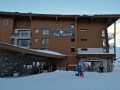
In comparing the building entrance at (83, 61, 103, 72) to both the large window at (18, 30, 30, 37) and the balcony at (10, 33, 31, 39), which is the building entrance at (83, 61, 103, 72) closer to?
the balcony at (10, 33, 31, 39)

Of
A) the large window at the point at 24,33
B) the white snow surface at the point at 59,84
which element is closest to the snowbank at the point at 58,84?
the white snow surface at the point at 59,84

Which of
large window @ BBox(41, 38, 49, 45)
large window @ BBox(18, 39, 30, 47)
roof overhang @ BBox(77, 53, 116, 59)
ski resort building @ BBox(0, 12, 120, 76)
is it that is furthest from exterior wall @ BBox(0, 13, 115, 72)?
roof overhang @ BBox(77, 53, 116, 59)

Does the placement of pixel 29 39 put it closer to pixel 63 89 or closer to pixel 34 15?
pixel 34 15

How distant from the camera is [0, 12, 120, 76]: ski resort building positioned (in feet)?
138

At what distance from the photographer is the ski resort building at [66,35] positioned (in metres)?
41.9

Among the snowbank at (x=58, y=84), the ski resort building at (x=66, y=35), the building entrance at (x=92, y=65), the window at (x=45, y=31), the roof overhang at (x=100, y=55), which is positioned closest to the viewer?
the snowbank at (x=58, y=84)

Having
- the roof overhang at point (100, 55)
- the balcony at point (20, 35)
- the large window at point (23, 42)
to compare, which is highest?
the balcony at point (20, 35)

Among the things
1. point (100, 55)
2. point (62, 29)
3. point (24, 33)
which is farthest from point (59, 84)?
point (24, 33)

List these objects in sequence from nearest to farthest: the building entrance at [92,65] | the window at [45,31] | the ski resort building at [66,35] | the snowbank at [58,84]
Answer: the snowbank at [58,84] < the building entrance at [92,65] < the ski resort building at [66,35] < the window at [45,31]

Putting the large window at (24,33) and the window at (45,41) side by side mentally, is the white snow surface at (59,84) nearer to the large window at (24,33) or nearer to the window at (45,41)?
the window at (45,41)

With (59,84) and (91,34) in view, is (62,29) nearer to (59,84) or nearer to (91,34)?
(91,34)

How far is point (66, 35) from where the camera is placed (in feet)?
141

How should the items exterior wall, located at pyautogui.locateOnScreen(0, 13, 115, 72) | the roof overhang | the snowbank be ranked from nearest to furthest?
the snowbank < the roof overhang < exterior wall, located at pyautogui.locateOnScreen(0, 13, 115, 72)

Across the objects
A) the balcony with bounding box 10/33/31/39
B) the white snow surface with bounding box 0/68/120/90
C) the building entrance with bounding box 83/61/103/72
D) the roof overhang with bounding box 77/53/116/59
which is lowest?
the building entrance with bounding box 83/61/103/72
